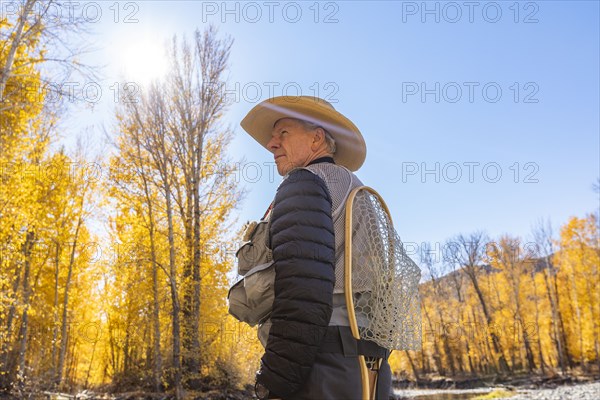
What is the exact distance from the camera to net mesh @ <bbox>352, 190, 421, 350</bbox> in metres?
1.58

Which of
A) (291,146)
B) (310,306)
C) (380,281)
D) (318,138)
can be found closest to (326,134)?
(318,138)

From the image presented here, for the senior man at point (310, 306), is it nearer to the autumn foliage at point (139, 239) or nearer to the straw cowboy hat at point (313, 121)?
the straw cowboy hat at point (313, 121)

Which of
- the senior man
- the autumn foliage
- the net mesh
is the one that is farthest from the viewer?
the autumn foliage

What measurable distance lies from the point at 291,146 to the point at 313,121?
0.52 feet

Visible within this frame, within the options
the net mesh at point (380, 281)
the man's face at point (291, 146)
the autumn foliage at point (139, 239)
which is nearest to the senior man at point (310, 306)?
the net mesh at point (380, 281)

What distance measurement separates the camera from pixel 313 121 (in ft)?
6.52

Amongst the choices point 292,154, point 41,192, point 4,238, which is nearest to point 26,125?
point 4,238

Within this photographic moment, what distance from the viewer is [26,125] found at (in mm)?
9352

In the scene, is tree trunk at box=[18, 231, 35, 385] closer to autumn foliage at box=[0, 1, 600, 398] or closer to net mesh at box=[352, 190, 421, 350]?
autumn foliage at box=[0, 1, 600, 398]

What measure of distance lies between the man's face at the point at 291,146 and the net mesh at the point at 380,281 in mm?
367

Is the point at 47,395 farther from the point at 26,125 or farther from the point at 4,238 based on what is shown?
the point at 26,125

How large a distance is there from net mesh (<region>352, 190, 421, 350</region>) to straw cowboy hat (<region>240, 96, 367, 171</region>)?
0.41m

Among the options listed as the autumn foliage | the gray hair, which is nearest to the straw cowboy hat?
the gray hair

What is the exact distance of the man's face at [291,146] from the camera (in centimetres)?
195
